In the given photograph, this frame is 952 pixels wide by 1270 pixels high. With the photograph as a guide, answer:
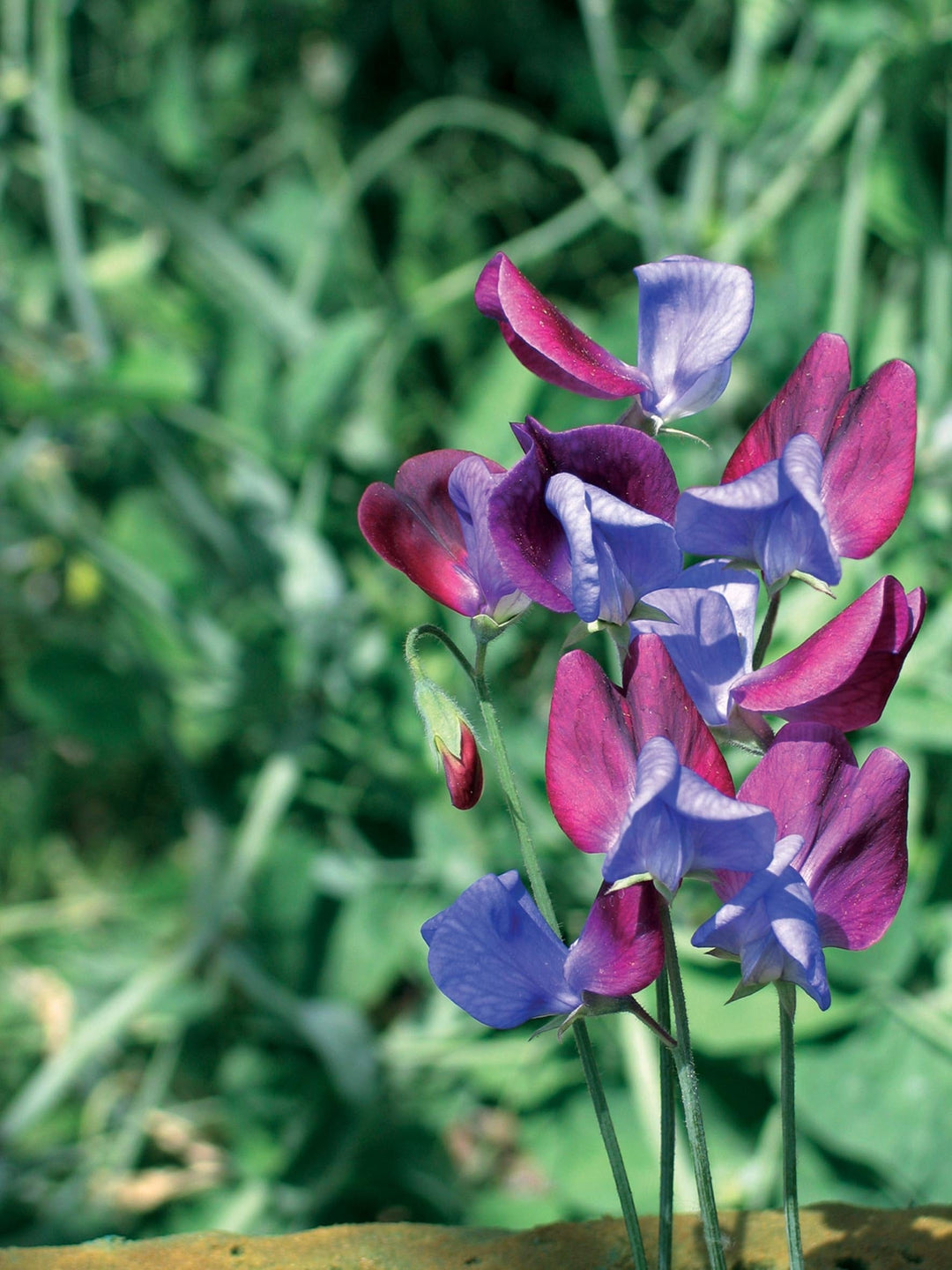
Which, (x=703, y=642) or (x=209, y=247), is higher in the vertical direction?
(x=209, y=247)

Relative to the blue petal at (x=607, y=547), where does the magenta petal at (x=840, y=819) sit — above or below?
below

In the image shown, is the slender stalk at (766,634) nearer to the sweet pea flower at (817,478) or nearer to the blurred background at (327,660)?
the sweet pea flower at (817,478)

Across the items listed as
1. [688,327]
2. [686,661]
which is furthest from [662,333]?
[686,661]

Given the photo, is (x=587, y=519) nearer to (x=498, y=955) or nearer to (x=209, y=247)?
(x=498, y=955)

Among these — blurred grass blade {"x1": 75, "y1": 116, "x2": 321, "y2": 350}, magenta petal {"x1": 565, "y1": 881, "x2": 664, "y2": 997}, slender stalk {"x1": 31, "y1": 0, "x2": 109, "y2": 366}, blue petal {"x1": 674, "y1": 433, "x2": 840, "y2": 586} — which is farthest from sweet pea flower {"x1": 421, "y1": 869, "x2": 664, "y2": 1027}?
blurred grass blade {"x1": 75, "y1": 116, "x2": 321, "y2": 350}

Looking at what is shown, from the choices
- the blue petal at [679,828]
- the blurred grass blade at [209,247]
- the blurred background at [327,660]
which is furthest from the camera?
the blurred grass blade at [209,247]

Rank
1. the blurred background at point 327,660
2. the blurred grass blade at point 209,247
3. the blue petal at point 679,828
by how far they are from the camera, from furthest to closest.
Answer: the blurred grass blade at point 209,247 < the blurred background at point 327,660 < the blue petal at point 679,828

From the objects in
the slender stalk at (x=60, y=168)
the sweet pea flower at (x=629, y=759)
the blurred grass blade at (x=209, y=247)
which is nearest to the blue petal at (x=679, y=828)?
the sweet pea flower at (x=629, y=759)

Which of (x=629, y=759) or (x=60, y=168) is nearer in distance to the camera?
(x=629, y=759)
